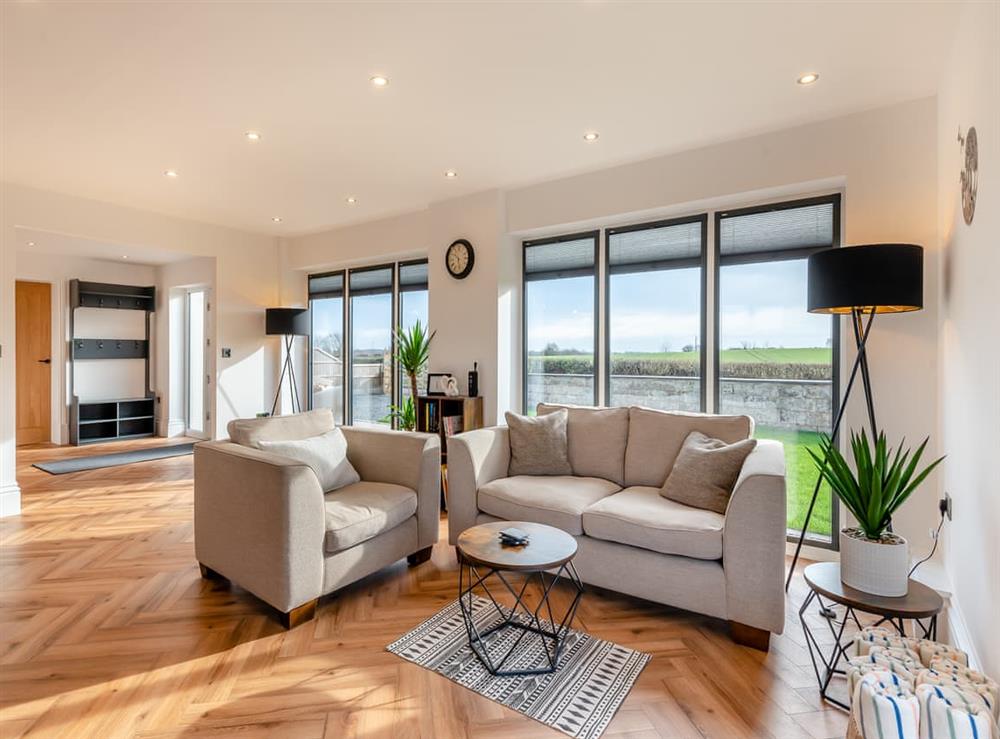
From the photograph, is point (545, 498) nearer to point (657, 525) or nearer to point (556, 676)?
point (657, 525)

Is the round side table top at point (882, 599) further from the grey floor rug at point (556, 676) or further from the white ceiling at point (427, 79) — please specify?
the white ceiling at point (427, 79)

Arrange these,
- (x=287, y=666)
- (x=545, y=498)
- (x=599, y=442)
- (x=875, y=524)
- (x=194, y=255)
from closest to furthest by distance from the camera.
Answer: (x=875, y=524), (x=287, y=666), (x=545, y=498), (x=599, y=442), (x=194, y=255)

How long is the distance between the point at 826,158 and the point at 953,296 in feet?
3.89

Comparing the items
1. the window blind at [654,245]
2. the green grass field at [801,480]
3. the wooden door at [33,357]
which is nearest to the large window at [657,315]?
the window blind at [654,245]

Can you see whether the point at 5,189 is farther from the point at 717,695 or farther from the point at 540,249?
the point at 717,695

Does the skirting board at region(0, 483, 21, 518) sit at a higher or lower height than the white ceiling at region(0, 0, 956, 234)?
lower

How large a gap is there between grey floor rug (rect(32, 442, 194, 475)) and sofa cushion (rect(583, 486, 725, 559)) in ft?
18.3

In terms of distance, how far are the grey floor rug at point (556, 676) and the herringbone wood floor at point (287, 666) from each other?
0.18ft

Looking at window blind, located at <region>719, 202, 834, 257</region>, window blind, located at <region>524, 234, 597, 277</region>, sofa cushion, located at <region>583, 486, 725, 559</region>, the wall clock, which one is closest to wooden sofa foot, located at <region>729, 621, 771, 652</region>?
sofa cushion, located at <region>583, 486, 725, 559</region>

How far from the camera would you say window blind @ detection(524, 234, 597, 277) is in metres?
4.36

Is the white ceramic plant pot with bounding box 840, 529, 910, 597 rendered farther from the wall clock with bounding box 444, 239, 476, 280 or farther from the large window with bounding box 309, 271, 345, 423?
the large window with bounding box 309, 271, 345, 423

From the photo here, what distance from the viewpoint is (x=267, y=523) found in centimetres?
237

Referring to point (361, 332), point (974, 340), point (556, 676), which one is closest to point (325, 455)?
point (556, 676)

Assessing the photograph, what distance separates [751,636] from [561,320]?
2.81 metres
